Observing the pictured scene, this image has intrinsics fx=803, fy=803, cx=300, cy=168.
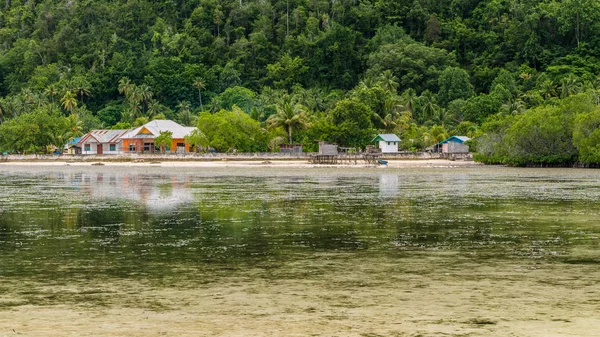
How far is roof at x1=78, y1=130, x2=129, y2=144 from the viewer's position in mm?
126500

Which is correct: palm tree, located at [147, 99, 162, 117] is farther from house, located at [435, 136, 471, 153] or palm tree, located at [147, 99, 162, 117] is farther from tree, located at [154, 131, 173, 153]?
house, located at [435, 136, 471, 153]

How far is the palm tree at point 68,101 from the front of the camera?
162375 millimetres

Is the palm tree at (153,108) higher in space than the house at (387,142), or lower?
higher

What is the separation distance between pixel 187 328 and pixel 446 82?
146859mm

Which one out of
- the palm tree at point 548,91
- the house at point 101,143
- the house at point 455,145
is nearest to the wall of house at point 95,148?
the house at point 101,143

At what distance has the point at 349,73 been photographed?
18175cm

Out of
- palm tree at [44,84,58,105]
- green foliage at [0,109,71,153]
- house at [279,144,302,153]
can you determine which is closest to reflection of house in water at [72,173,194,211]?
house at [279,144,302,153]

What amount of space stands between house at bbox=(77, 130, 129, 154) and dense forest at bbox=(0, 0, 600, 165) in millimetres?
3800

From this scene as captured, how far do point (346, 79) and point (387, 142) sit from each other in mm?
69507

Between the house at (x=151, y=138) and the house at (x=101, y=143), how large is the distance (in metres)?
2.52

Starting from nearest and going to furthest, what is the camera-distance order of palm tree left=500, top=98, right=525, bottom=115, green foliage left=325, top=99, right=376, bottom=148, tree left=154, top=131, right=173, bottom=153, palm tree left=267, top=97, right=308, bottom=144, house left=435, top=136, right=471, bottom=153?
1. green foliage left=325, top=99, right=376, bottom=148
2. house left=435, top=136, right=471, bottom=153
3. palm tree left=267, top=97, right=308, bottom=144
4. palm tree left=500, top=98, right=525, bottom=115
5. tree left=154, top=131, right=173, bottom=153

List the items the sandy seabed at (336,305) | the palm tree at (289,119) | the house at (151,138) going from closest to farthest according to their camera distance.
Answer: the sandy seabed at (336,305)
the palm tree at (289,119)
the house at (151,138)

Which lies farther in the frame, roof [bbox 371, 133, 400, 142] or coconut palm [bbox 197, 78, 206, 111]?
coconut palm [bbox 197, 78, 206, 111]

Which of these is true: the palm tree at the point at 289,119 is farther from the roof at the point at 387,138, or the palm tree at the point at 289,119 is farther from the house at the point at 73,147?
the house at the point at 73,147
